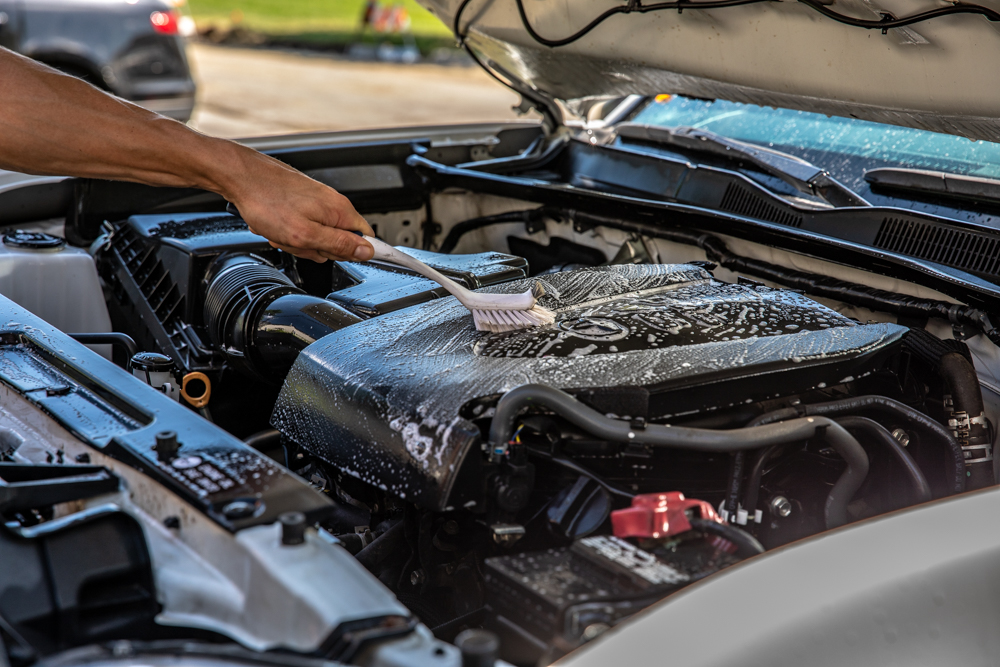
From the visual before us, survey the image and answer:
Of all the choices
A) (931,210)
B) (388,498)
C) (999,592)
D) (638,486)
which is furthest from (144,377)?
(931,210)

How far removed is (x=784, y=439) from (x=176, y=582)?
813mm

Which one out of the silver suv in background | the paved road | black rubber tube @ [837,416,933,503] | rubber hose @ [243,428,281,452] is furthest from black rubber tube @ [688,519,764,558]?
the paved road

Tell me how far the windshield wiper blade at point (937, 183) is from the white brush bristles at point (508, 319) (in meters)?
0.90

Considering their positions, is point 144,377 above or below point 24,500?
below

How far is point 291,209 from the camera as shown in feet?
5.10

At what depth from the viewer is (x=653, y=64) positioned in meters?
2.17

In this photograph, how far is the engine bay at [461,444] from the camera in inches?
37.9

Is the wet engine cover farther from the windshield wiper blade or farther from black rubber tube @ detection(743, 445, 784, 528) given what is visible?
the windshield wiper blade

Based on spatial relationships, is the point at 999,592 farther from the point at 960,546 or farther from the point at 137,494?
the point at 137,494

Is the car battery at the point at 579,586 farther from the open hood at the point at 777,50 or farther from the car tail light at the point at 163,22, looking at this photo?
the car tail light at the point at 163,22

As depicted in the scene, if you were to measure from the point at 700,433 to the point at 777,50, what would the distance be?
101 cm

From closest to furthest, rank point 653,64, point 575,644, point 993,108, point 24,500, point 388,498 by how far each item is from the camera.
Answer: point 575,644
point 24,500
point 388,498
point 993,108
point 653,64

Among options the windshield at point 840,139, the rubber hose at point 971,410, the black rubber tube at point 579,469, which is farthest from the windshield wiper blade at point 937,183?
the black rubber tube at point 579,469

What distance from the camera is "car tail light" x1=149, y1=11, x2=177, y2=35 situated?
616 centimetres
